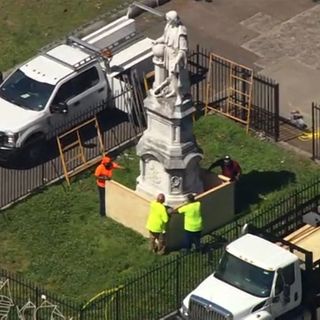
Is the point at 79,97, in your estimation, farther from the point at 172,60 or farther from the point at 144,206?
the point at 172,60

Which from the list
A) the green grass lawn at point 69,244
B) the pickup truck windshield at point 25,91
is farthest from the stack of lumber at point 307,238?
the pickup truck windshield at point 25,91

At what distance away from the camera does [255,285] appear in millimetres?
36125

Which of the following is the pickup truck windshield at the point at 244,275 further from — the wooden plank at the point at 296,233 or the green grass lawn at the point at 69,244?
the green grass lawn at the point at 69,244

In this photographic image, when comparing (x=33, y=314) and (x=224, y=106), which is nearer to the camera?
(x=33, y=314)

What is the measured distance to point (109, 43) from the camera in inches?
1831

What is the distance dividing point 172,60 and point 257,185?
465 cm

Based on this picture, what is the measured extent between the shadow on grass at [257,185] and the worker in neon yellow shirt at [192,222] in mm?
2357

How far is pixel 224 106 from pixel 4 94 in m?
5.48

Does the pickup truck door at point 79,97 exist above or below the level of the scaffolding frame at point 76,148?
above

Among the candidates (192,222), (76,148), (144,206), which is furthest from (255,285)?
(76,148)

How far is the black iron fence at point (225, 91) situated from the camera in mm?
44344

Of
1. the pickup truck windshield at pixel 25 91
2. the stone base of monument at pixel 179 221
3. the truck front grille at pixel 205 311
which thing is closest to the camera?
the truck front grille at pixel 205 311

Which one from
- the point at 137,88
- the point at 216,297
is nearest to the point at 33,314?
the point at 216,297

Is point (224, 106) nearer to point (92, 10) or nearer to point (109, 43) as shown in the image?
point (109, 43)
